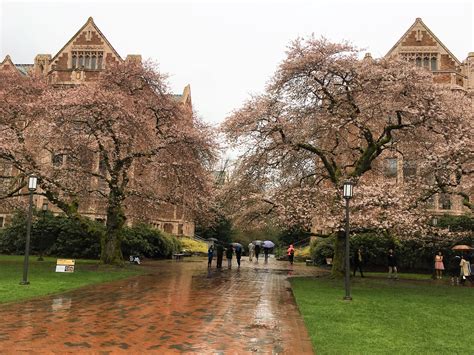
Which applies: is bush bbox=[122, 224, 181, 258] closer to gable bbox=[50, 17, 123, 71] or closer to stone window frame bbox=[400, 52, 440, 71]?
gable bbox=[50, 17, 123, 71]

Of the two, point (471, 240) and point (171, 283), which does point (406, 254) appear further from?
point (171, 283)

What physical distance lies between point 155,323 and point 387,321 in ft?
17.3

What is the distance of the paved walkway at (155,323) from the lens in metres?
7.72

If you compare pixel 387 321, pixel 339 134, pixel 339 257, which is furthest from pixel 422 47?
pixel 387 321

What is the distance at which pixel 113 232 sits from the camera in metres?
23.8

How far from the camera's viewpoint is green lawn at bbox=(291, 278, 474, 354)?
801 cm

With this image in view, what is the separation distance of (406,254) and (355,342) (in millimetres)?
22686

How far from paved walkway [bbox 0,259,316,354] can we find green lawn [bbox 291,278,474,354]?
54 centimetres

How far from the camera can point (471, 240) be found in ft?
87.0

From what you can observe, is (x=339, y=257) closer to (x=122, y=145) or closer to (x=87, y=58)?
(x=122, y=145)

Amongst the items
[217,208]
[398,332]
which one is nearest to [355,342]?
[398,332]

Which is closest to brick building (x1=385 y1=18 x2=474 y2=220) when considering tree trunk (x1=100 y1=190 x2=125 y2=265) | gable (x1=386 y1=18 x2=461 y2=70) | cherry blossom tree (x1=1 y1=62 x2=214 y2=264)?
gable (x1=386 y1=18 x2=461 y2=70)

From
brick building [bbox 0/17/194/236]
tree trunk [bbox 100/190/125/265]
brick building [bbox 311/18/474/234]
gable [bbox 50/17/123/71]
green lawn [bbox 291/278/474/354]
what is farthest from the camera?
gable [bbox 50/17/123/71]

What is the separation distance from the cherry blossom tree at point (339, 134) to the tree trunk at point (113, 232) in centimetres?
568
